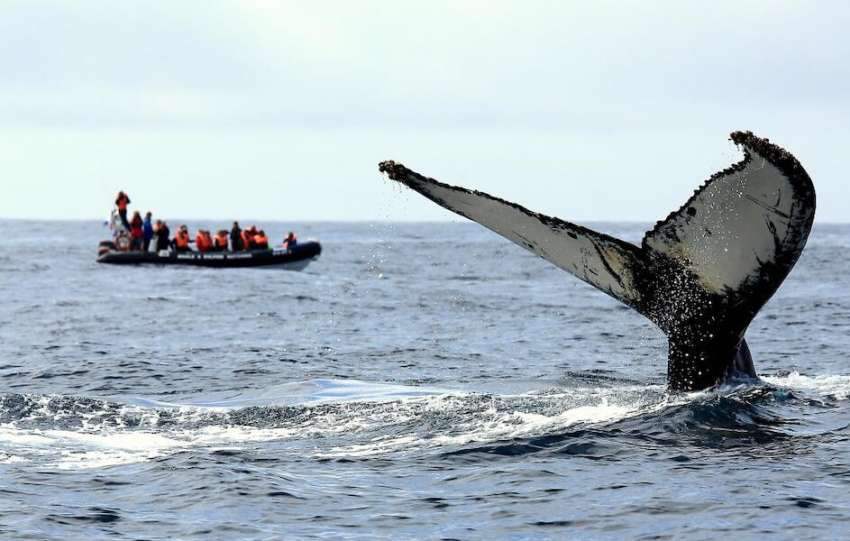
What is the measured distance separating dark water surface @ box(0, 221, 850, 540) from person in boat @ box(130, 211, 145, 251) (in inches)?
944

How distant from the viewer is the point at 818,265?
4603 centimetres

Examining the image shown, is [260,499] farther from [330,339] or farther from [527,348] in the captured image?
[330,339]

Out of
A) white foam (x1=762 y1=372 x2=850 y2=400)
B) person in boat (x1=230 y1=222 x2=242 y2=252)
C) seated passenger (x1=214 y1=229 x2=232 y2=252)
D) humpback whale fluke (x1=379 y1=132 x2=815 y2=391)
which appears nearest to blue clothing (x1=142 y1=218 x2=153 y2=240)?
seated passenger (x1=214 y1=229 x2=232 y2=252)

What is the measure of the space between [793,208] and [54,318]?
61.6 ft

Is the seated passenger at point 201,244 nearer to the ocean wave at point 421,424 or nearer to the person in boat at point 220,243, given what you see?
the person in boat at point 220,243

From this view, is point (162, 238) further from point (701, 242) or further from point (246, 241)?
point (701, 242)

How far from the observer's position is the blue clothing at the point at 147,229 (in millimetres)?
41406

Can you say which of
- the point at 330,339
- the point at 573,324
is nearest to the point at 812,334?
the point at 573,324

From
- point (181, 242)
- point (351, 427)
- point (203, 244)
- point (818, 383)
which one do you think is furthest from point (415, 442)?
point (181, 242)

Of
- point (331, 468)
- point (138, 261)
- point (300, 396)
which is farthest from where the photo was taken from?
point (138, 261)

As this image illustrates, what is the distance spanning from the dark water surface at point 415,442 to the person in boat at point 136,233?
24.0m

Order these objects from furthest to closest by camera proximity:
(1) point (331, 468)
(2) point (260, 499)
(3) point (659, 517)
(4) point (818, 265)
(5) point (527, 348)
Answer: (4) point (818, 265) → (5) point (527, 348) → (1) point (331, 468) → (2) point (260, 499) → (3) point (659, 517)

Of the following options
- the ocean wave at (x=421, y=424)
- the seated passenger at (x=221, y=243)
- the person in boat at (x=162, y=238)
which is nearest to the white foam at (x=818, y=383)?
the ocean wave at (x=421, y=424)

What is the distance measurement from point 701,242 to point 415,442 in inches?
102
